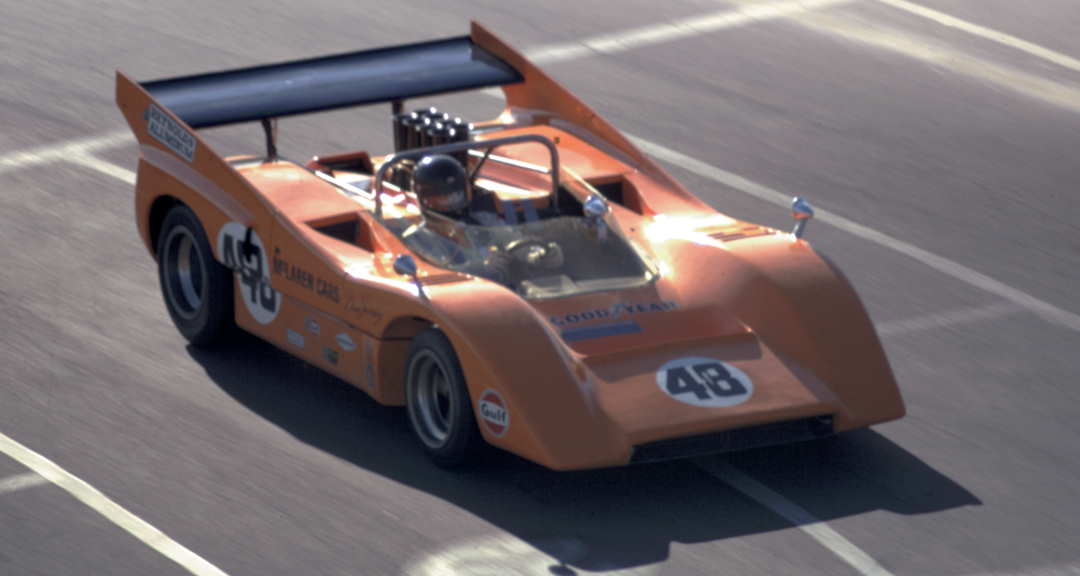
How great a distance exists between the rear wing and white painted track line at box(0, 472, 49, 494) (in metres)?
2.41

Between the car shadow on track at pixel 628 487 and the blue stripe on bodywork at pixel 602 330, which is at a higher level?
the blue stripe on bodywork at pixel 602 330

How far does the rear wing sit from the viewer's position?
912cm

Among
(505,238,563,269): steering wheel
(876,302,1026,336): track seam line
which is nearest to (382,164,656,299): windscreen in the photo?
(505,238,563,269): steering wheel

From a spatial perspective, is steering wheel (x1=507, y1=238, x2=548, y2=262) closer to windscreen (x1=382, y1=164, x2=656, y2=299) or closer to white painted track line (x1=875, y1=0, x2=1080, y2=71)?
windscreen (x1=382, y1=164, x2=656, y2=299)

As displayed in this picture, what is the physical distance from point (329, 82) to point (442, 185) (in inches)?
62.0

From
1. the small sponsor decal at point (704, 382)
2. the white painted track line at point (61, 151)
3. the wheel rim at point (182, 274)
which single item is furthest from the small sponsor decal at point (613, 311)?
the white painted track line at point (61, 151)

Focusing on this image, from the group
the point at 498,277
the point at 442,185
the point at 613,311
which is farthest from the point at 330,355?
the point at 613,311

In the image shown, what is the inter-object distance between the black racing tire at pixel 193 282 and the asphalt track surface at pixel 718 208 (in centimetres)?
14

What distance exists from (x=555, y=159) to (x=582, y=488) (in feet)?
7.01

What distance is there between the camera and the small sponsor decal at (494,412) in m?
6.96

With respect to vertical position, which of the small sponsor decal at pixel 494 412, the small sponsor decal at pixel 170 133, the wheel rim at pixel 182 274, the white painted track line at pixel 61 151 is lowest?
the white painted track line at pixel 61 151

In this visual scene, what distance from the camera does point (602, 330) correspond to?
25.1 ft

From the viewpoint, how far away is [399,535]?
6.84 metres

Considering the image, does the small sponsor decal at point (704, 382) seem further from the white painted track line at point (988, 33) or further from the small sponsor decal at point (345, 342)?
the white painted track line at point (988, 33)
